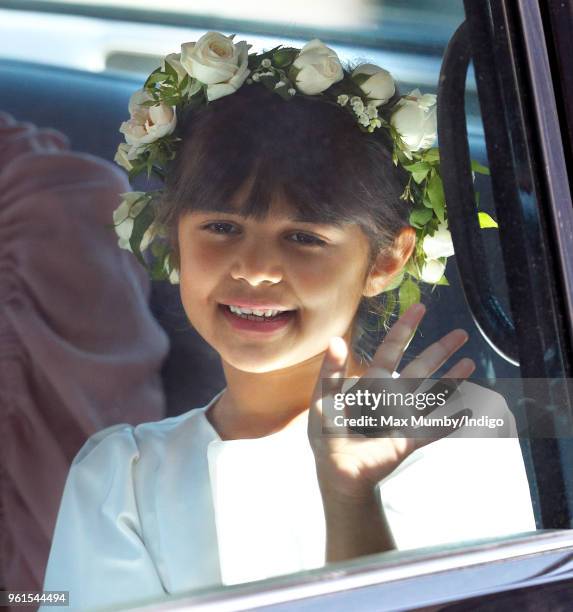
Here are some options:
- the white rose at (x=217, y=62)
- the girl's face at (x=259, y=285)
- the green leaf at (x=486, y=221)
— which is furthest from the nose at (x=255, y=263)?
the green leaf at (x=486, y=221)

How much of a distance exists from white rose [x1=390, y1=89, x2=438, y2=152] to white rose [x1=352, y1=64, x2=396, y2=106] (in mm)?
27

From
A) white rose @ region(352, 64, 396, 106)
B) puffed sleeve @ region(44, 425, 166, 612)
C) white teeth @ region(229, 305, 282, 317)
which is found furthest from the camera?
white rose @ region(352, 64, 396, 106)

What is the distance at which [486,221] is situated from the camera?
1.20m

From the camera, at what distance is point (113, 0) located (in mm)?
1034

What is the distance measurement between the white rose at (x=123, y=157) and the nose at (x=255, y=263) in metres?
0.16

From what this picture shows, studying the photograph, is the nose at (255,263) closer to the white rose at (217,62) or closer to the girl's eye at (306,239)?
the girl's eye at (306,239)

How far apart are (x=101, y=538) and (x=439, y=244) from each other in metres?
→ 0.57

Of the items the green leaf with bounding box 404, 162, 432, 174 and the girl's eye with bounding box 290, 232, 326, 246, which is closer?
the girl's eye with bounding box 290, 232, 326, 246

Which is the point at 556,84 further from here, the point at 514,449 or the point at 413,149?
A: the point at 514,449

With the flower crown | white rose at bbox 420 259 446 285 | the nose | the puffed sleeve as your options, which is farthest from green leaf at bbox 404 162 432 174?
the puffed sleeve

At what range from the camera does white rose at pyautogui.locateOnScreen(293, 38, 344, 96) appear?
112 cm

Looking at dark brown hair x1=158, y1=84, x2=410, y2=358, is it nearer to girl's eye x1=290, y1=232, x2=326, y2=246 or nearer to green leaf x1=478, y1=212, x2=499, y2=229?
girl's eye x1=290, y1=232, x2=326, y2=246

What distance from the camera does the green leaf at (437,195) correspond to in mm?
1195

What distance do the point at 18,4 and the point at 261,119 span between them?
310 mm
